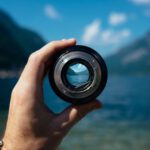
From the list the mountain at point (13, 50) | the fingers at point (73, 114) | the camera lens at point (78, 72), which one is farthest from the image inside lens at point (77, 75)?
the mountain at point (13, 50)

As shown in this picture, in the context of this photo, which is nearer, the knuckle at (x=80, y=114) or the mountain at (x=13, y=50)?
the knuckle at (x=80, y=114)

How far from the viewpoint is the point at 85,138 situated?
26.3m

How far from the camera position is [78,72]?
167 cm

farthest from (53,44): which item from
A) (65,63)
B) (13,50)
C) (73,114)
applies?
(13,50)

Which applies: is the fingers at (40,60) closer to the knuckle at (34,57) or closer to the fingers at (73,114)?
the knuckle at (34,57)

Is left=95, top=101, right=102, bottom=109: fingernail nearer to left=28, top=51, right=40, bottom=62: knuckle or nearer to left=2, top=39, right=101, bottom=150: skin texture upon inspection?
left=2, top=39, right=101, bottom=150: skin texture

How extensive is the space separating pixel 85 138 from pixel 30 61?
81.7 ft

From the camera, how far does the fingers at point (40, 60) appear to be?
1.56 meters

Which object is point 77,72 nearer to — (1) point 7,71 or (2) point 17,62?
(2) point 17,62

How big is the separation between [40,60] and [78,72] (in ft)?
0.46

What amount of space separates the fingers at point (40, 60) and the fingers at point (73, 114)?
0.12 meters

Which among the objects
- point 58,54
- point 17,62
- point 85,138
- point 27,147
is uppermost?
point 17,62

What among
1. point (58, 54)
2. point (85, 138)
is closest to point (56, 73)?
point (58, 54)

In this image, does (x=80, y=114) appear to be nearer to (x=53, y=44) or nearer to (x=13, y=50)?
(x=53, y=44)
